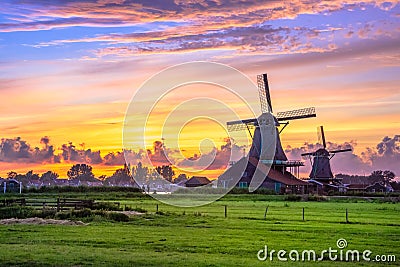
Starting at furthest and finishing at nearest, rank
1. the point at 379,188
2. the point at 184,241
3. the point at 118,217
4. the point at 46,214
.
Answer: the point at 379,188 → the point at 46,214 → the point at 118,217 → the point at 184,241

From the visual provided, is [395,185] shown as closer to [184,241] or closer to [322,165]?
[322,165]

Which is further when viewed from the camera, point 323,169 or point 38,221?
point 323,169

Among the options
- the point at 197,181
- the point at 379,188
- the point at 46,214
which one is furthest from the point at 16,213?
the point at 379,188

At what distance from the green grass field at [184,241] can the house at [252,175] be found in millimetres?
56447

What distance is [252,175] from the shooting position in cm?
9988

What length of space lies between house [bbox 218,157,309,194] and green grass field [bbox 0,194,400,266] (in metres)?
56.4

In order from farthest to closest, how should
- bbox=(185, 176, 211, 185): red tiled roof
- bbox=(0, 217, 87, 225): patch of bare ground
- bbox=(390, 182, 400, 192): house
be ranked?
bbox=(390, 182, 400, 192): house < bbox=(185, 176, 211, 185): red tiled roof < bbox=(0, 217, 87, 225): patch of bare ground

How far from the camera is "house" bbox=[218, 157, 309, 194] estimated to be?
99.9 m

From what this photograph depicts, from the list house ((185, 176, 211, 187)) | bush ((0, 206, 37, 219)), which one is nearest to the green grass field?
bush ((0, 206, 37, 219))

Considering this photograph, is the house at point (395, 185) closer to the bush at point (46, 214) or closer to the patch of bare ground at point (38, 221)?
the bush at point (46, 214)

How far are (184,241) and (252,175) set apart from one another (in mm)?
72056

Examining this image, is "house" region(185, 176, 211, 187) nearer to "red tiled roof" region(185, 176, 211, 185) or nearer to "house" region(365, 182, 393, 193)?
"red tiled roof" region(185, 176, 211, 185)

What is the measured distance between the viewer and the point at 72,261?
21.7m

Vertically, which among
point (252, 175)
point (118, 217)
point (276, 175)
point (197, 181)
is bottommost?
point (118, 217)
